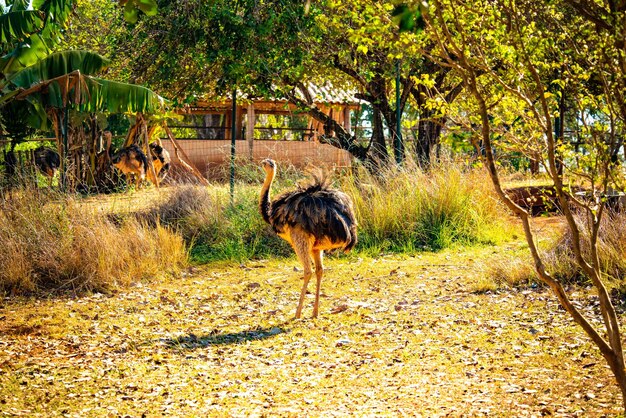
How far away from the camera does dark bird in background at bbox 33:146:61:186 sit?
21891mm

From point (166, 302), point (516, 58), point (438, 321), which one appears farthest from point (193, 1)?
point (516, 58)

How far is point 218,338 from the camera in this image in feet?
26.8

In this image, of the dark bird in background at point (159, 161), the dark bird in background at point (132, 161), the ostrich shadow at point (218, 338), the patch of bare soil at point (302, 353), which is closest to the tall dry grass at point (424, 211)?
the patch of bare soil at point (302, 353)

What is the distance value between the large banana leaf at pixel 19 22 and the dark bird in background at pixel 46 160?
8505mm

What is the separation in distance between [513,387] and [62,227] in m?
6.76

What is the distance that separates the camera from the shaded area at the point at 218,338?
312 inches

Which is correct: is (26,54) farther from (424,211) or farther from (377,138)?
(377,138)

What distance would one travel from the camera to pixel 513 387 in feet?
20.7

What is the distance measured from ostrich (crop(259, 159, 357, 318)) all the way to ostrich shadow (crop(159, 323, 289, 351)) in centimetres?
58

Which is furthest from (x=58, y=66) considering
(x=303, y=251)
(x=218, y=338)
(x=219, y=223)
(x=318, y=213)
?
(x=218, y=338)

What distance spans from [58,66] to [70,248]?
4771 mm

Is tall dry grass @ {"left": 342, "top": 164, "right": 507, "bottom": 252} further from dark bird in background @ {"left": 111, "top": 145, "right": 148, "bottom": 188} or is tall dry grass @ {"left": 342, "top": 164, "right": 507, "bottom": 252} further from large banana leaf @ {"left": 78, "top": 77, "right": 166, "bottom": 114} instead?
dark bird in background @ {"left": 111, "top": 145, "right": 148, "bottom": 188}

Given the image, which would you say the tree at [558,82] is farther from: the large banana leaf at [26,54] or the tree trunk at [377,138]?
the tree trunk at [377,138]

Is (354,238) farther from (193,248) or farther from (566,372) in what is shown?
(193,248)
